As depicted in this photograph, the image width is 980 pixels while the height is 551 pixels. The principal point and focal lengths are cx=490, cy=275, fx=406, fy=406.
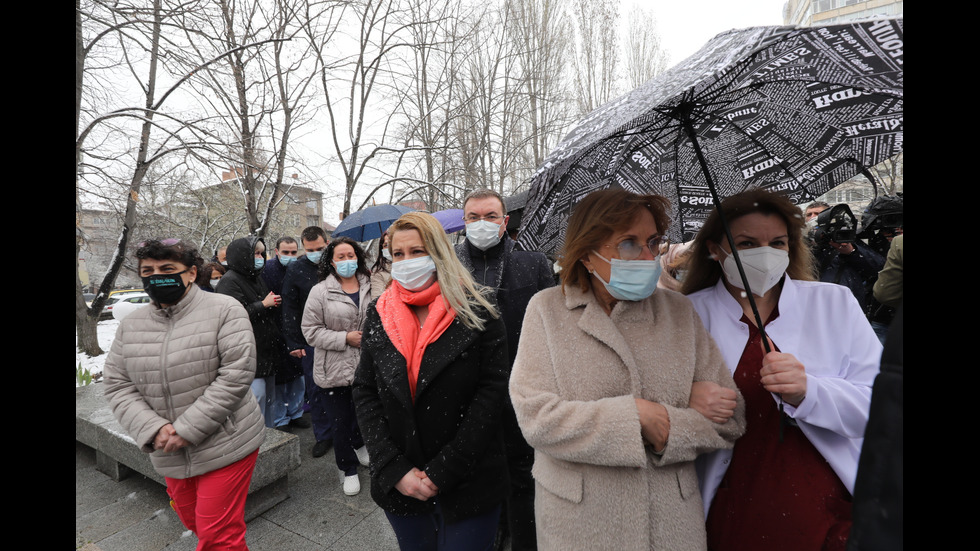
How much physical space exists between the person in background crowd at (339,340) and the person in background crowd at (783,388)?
2.88 m

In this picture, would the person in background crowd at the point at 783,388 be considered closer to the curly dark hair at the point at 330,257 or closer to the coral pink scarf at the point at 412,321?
the coral pink scarf at the point at 412,321

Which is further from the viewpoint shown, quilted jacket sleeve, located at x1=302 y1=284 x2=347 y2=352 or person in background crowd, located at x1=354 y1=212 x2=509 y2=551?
quilted jacket sleeve, located at x1=302 y1=284 x2=347 y2=352

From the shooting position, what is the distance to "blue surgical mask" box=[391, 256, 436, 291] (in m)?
2.05

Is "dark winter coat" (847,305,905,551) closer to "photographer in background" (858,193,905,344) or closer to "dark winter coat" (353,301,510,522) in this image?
"dark winter coat" (353,301,510,522)

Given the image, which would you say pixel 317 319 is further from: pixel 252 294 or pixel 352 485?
pixel 352 485

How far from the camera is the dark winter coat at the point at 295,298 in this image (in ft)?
13.4

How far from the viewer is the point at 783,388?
125 centimetres

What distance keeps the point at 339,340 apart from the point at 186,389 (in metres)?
1.30

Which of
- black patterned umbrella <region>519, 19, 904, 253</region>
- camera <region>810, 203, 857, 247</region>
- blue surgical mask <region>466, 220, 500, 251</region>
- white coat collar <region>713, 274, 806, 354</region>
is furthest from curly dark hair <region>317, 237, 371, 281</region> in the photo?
camera <region>810, 203, 857, 247</region>

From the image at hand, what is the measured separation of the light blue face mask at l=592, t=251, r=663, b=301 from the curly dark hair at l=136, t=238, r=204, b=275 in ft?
7.89

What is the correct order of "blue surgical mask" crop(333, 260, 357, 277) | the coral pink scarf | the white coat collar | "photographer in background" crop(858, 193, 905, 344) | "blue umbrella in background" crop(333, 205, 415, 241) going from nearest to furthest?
the white coat collar
the coral pink scarf
"photographer in background" crop(858, 193, 905, 344)
"blue surgical mask" crop(333, 260, 357, 277)
"blue umbrella in background" crop(333, 205, 415, 241)
